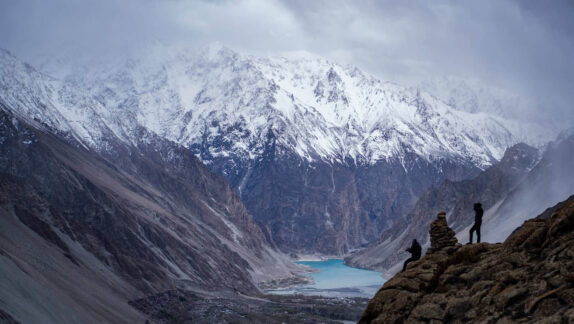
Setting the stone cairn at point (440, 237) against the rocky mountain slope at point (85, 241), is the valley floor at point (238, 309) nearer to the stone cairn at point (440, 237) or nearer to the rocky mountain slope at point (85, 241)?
the rocky mountain slope at point (85, 241)

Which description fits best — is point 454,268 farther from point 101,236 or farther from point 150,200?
point 150,200

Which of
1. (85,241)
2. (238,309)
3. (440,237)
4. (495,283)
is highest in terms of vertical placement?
(440,237)

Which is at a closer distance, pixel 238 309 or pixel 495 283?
pixel 495 283

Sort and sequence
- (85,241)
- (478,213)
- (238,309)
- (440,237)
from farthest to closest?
(85,241) < (238,309) < (478,213) < (440,237)

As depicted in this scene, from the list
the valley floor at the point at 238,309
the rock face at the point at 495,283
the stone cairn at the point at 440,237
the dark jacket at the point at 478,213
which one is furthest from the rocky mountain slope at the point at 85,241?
the dark jacket at the point at 478,213

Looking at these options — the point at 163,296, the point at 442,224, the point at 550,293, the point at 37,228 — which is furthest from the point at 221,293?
the point at 550,293

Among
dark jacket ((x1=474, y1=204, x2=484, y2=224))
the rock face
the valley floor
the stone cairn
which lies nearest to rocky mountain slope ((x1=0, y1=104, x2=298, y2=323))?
the valley floor

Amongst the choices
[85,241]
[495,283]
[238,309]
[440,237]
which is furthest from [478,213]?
[85,241]

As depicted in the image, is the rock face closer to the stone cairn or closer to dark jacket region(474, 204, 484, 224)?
the stone cairn

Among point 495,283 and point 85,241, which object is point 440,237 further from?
point 85,241
